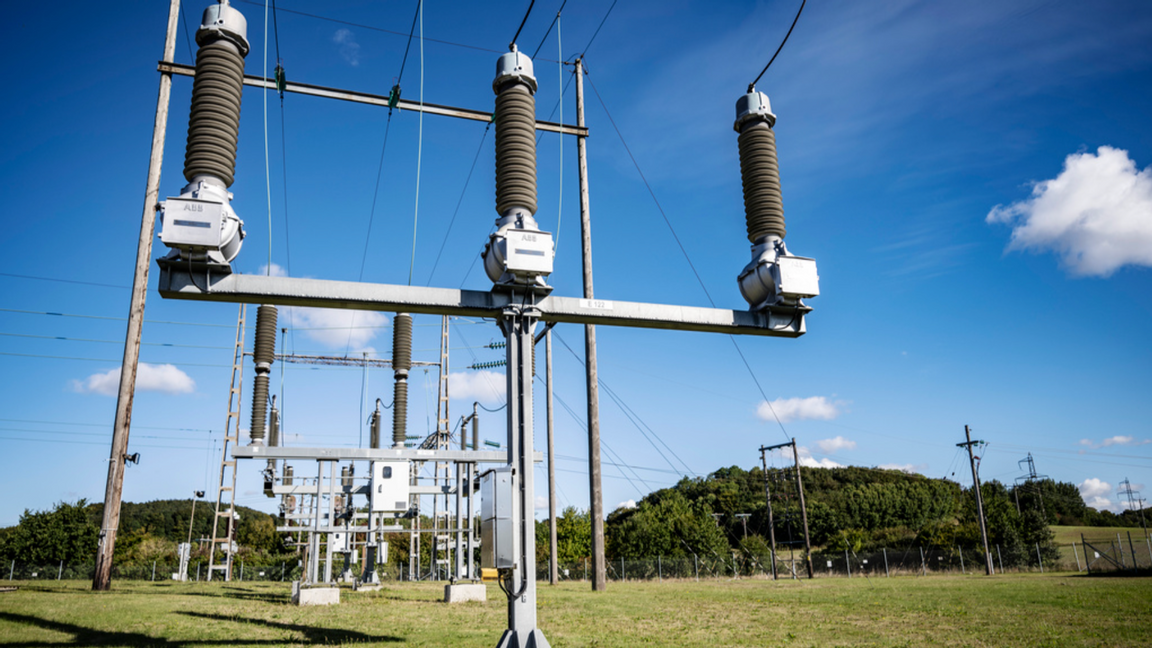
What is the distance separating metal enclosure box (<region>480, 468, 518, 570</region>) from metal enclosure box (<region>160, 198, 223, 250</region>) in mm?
3975

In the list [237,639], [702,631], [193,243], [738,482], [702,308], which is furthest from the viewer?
[738,482]

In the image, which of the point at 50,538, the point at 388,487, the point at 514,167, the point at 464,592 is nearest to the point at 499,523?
the point at 514,167

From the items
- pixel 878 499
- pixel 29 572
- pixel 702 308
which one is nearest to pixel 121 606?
pixel 702 308

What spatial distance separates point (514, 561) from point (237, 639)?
5727 mm

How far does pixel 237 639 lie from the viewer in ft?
35.2

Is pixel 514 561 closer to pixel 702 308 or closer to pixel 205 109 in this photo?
pixel 702 308

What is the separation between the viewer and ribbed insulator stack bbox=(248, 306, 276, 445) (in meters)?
19.9

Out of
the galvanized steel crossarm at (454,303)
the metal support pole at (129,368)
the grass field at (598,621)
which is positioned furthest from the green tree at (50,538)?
the galvanized steel crossarm at (454,303)

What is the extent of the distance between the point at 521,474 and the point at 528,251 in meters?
2.66

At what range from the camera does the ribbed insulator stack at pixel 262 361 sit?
784 inches

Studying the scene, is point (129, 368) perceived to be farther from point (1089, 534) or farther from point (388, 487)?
point (1089, 534)

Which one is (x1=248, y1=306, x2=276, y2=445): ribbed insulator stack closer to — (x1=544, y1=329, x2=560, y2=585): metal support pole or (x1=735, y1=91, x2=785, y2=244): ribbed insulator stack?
(x1=544, y1=329, x2=560, y2=585): metal support pole

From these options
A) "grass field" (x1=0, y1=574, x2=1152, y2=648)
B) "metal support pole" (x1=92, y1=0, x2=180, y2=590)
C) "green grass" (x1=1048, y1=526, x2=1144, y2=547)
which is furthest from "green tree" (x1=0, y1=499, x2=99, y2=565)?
"green grass" (x1=1048, y1=526, x2=1144, y2=547)

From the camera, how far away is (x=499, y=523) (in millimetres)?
7898
